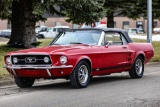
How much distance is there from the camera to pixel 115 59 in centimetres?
1198

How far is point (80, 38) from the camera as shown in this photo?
11883mm

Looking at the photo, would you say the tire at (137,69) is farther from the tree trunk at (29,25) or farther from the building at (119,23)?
the building at (119,23)

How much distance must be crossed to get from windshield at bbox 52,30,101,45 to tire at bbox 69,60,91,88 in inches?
43.0

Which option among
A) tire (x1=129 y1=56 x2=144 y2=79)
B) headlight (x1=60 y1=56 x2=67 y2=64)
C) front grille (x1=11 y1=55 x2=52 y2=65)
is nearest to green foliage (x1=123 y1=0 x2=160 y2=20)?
tire (x1=129 y1=56 x2=144 y2=79)

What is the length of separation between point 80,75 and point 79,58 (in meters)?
0.49

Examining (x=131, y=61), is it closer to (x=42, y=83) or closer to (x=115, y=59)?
(x=115, y=59)

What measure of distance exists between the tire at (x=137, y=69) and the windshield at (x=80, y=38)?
72.2 inches

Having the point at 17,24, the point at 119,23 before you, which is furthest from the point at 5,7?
the point at 119,23

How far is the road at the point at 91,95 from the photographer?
864cm

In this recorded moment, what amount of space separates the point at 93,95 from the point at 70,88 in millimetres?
1394

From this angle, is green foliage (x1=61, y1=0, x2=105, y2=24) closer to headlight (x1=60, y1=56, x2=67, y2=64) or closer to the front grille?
the front grille

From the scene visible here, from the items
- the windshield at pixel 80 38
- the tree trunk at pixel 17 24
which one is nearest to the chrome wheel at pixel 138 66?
the windshield at pixel 80 38

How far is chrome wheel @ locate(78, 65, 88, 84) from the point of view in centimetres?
1074

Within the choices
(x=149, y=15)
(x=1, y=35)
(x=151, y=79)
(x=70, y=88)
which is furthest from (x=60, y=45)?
(x=1, y=35)
